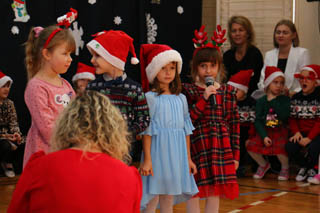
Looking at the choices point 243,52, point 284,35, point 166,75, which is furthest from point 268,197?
point 284,35

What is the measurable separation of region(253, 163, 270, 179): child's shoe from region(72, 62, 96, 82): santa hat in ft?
6.35

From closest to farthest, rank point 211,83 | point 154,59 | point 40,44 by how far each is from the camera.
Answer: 1. point 40,44
2. point 154,59
3. point 211,83

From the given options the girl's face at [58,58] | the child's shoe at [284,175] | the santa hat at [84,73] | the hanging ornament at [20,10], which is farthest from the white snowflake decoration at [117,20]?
the girl's face at [58,58]

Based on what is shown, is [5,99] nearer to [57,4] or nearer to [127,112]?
[57,4]

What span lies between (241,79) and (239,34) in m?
0.70

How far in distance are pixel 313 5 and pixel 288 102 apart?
153 centimetres

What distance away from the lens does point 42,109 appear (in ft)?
8.22

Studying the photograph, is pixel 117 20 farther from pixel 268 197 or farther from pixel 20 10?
pixel 268 197

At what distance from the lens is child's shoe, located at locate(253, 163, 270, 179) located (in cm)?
525

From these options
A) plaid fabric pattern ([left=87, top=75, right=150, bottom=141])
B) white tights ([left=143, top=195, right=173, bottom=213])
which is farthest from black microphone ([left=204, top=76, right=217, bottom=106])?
white tights ([left=143, top=195, right=173, bottom=213])

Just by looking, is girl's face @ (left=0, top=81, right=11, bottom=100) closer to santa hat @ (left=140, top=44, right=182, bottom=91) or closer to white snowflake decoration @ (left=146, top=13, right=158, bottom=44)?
white snowflake decoration @ (left=146, top=13, right=158, bottom=44)

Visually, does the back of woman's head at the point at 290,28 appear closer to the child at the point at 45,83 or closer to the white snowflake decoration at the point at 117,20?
the white snowflake decoration at the point at 117,20

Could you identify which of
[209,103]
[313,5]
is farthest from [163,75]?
[313,5]

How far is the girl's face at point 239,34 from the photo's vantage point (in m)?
5.61
